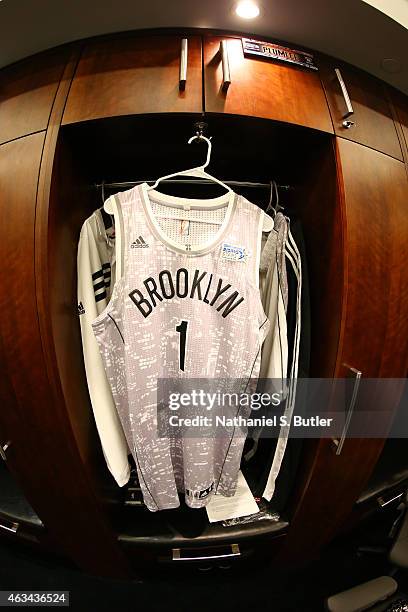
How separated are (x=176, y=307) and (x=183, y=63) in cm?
67

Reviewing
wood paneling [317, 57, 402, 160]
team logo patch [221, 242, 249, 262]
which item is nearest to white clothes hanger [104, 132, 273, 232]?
team logo patch [221, 242, 249, 262]

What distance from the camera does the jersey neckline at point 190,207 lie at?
1.02 metres

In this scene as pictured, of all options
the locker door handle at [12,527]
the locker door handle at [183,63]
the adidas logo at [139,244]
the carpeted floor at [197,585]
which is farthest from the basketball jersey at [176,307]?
the carpeted floor at [197,585]

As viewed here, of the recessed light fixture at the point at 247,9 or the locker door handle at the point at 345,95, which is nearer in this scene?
the recessed light fixture at the point at 247,9

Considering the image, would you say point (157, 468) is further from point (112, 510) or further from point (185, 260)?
point (185, 260)

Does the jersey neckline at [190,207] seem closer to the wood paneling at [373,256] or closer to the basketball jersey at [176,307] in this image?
the basketball jersey at [176,307]

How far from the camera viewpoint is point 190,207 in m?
1.06

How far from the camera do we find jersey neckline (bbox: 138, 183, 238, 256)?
1020 mm

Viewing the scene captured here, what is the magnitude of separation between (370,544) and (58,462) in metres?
1.54

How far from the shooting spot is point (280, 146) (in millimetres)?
1133

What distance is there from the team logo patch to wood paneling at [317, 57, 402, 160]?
45cm

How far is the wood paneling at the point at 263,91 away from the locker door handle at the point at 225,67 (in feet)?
0.06

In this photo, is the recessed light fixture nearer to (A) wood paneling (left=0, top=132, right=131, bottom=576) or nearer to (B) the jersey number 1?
(A) wood paneling (left=0, top=132, right=131, bottom=576)

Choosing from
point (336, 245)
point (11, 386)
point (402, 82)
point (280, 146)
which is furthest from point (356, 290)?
point (11, 386)
